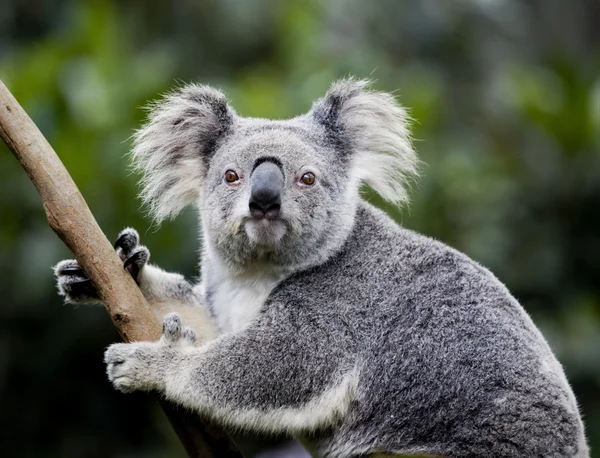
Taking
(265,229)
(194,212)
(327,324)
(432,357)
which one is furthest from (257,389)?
(194,212)

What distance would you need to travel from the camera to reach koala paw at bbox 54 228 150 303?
445 centimetres

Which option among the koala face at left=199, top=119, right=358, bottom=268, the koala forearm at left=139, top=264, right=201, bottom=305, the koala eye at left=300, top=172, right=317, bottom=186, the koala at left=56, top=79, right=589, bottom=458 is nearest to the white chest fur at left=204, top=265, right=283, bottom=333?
the koala at left=56, top=79, right=589, bottom=458

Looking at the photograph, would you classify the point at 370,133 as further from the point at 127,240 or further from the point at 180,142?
the point at 127,240

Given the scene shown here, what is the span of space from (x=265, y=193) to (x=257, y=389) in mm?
910

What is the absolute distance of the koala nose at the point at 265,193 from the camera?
4.07 meters

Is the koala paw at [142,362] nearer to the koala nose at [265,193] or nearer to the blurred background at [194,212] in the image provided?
the koala nose at [265,193]

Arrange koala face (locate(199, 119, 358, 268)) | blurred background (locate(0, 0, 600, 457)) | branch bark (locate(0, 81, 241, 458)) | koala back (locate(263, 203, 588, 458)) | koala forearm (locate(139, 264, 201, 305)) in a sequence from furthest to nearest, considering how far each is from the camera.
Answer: blurred background (locate(0, 0, 600, 457)) < koala forearm (locate(139, 264, 201, 305)) < koala face (locate(199, 119, 358, 268)) < koala back (locate(263, 203, 588, 458)) < branch bark (locate(0, 81, 241, 458))

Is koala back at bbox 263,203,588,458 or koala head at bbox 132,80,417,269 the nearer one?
koala back at bbox 263,203,588,458

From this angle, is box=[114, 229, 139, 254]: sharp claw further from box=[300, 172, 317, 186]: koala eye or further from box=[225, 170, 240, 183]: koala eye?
box=[300, 172, 317, 186]: koala eye

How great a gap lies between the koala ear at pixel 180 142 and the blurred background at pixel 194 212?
0.83m

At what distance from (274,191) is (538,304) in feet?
16.2

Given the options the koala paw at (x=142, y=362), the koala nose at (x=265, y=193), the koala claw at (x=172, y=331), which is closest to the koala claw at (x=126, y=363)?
the koala paw at (x=142, y=362)

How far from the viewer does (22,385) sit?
7406mm

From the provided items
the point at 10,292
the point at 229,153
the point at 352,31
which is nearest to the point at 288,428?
the point at 229,153
